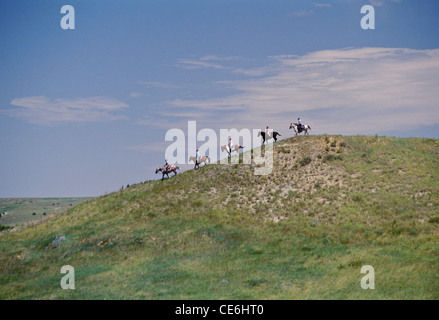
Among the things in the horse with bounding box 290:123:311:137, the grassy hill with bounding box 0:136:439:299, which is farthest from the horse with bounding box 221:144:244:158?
the horse with bounding box 290:123:311:137

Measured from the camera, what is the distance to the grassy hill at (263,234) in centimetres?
2473

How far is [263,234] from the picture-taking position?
119 ft

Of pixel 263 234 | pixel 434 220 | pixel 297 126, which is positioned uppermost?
pixel 297 126

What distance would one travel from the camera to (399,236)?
3288cm

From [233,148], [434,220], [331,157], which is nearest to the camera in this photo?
[434,220]

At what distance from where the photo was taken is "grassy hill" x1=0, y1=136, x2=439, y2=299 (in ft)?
81.1

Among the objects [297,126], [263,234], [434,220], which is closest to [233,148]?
[297,126]

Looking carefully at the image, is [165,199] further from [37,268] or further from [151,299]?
[151,299]

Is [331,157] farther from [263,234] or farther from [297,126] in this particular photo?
[263,234]

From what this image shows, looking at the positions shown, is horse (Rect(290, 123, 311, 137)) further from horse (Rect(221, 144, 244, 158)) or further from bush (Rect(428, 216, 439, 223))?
bush (Rect(428, 216, 439, 223))

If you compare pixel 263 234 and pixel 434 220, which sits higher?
pixel 434 220
